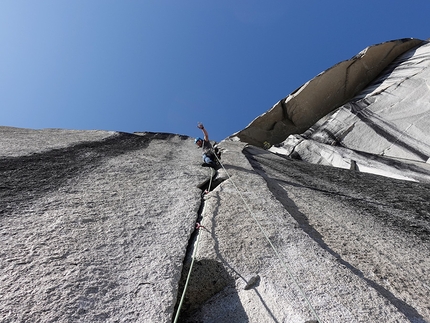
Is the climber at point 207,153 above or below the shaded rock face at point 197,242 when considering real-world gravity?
above

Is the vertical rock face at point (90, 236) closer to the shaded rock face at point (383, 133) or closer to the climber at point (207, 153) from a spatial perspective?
the climber at point (207, 153)

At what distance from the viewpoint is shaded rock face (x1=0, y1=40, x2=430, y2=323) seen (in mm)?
2225

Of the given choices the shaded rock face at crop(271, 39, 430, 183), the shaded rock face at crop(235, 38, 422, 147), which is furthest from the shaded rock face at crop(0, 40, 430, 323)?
the shaded rock face at crop(235, 38, 422, 147)

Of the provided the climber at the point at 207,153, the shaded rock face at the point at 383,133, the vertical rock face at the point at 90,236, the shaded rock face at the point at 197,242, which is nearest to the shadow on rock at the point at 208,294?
the shaded rock face at the point at 197,242

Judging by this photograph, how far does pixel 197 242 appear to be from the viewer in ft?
10.1

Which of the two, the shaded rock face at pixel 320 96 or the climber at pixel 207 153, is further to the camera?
the shaded rock face at pixel 320 96

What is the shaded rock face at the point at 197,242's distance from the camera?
7.30 feet

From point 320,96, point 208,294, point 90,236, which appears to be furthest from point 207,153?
point 320,96

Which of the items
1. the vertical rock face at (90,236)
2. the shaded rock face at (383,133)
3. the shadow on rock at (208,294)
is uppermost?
the vertical rock face at (90,236)

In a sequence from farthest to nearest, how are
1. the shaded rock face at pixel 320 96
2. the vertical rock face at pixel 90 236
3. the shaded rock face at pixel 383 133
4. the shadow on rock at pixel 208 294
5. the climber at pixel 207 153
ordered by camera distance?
the shaded rock face at pixel 320 96 < the shaded rock face at pixel 383 133 < the climber at pixel 207 153 < the shadow on rock at pixel 208 294 < the vertical rock face at pixel 90 236

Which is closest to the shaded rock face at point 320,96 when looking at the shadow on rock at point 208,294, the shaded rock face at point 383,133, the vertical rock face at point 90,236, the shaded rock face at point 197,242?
the shaded rock face at point 383,133

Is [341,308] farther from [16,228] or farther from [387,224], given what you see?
[16,228]

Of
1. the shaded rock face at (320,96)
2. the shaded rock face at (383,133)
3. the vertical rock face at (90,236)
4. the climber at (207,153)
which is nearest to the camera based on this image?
the vertical rock face at (90,236)

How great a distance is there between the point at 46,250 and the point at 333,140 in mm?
11352
